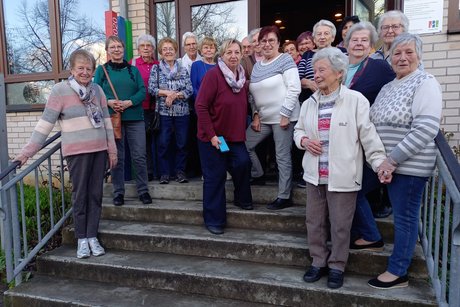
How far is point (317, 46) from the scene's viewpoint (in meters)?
3.67

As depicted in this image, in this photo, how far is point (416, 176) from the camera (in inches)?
91.8

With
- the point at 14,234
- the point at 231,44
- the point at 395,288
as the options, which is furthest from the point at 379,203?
the point at 14,234

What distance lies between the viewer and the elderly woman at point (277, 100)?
11.0 feet

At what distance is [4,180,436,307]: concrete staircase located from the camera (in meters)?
2.68

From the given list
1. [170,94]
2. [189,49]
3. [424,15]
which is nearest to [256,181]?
[170,94]

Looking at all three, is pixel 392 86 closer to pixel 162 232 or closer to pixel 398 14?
pixel 398 14

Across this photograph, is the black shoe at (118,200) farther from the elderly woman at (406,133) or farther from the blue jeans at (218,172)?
the elderly woman at (406,133)

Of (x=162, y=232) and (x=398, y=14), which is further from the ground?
(x=398, y=14)

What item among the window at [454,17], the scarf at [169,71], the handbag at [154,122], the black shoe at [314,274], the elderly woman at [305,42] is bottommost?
the black shoe at [314,274]

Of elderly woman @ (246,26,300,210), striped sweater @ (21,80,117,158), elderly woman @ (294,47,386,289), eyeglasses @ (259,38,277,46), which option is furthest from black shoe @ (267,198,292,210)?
striped sweater @ (21,80,117,158)

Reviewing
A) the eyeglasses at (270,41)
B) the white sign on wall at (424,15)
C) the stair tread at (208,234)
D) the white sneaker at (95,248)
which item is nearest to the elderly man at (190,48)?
the eyeglasses at (270,41)

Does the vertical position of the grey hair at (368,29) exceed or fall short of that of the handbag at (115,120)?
it exceeds it

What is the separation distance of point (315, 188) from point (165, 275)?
53.1 inches

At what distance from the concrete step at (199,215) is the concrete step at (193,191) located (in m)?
0.08
